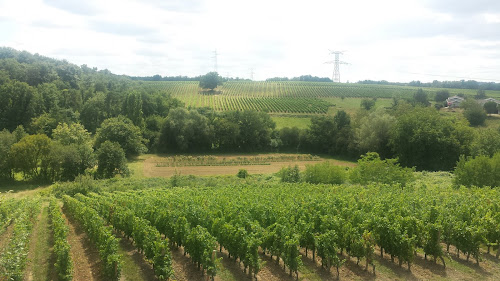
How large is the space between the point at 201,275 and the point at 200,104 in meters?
93.6

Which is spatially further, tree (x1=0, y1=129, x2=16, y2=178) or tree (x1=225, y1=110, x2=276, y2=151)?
tree (x1=225, y1=110, x2=276, y2=151)

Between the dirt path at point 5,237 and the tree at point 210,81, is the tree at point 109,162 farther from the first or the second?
the tree at point 210,81

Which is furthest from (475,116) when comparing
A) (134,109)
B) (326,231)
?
(134,109)

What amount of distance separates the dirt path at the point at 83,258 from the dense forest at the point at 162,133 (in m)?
30.0

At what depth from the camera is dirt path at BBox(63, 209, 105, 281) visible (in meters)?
14.8

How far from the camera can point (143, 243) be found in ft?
50.3

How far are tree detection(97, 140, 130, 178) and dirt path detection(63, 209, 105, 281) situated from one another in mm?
28162

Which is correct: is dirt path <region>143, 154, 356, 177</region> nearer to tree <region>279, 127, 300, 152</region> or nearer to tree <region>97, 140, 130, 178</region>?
tree <region>97, 140, 130, 178</region>

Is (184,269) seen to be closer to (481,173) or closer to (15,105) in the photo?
(481,173)

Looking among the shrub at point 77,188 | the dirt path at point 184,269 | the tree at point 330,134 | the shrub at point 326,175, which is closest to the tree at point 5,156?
the shrub at point 77,188

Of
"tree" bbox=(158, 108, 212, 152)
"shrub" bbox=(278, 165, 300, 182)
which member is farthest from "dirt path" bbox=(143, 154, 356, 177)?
"tree" bbox=(158, 108, 212, 152)

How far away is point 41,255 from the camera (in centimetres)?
1744

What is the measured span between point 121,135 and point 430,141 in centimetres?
5657

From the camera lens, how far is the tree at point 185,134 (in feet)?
234
